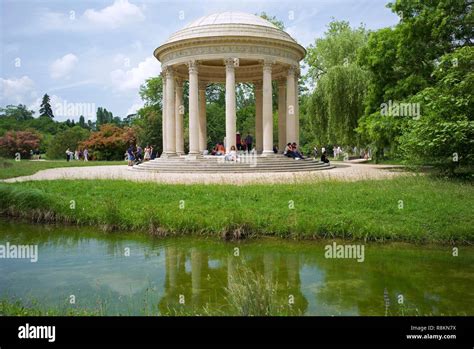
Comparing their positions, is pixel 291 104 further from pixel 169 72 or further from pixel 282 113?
pixel 169 72

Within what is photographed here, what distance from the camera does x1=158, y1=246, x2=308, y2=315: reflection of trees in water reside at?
28.5 feet

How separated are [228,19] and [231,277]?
28902 mm

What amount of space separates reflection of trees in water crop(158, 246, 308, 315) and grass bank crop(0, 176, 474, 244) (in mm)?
2109

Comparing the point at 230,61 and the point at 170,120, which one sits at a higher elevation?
the point at 230,61

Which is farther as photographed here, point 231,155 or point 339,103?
point 339,103

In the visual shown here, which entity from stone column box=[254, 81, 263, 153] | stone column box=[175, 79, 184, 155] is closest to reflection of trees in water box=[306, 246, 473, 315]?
stone column box=[175, 79, 184, 155]

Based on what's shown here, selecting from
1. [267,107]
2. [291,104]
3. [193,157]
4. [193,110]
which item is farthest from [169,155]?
[291,104]

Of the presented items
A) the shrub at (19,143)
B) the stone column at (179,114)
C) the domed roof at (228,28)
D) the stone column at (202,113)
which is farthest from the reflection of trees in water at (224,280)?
the shrub at (19,143)

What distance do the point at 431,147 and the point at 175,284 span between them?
54.1ft

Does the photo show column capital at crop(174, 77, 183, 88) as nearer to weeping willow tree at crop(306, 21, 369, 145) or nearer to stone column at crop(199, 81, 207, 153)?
stone column at crop(199, 81, 207, 153)

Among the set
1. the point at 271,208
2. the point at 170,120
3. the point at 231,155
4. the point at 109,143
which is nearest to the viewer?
the point at 271,208

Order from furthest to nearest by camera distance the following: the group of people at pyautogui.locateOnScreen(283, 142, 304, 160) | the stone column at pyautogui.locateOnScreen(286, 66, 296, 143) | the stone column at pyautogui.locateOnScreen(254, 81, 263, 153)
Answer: the stone column at pyautogui.locateOnScreen(254, 81, 263, 153) → the stone column at pyautogui.locateOnScreen(286, 66, 296, 143) → the group of people at pyautogui.locateOnScreen(283, 142, 304, 160)

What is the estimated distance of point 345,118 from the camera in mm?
40062

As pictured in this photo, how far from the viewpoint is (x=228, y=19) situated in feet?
113
